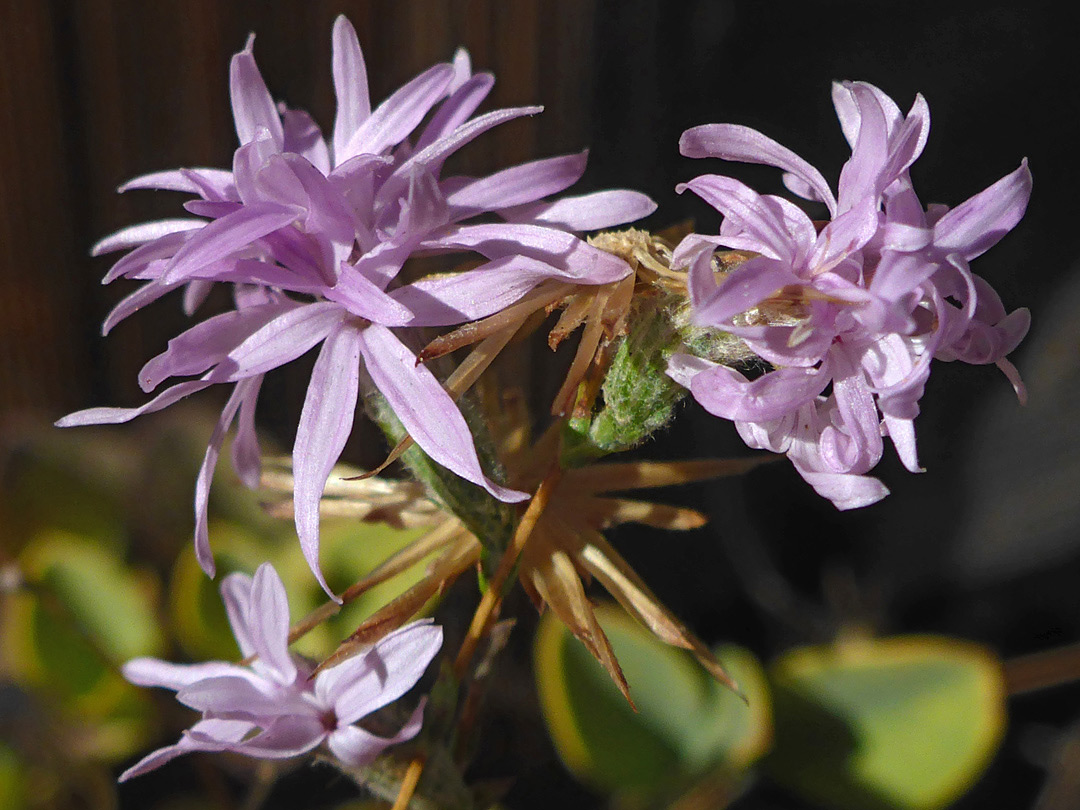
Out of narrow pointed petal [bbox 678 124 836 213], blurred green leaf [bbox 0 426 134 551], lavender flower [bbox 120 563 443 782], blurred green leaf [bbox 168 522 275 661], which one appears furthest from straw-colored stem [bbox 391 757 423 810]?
blurred green leaf [bbox 0 426 134 551]

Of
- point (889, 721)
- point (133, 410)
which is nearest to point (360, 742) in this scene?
point (133, 410)

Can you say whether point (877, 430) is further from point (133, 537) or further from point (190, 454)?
point (133, 537)

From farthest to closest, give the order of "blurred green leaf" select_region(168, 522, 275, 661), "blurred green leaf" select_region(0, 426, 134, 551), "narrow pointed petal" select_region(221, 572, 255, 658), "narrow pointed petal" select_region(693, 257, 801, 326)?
"blurred green leaf" select_region(0, 426, 134, 551)
"blurred green leaf" select_region(168, 522, 275, 661)
"narrow pointed petal" select_region(221, 572, 255, 658)
"narrow pointed petal" select_region(693, 257, 801, 326)

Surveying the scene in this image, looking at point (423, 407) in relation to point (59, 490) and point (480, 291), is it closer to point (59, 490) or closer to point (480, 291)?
point (480, 291)

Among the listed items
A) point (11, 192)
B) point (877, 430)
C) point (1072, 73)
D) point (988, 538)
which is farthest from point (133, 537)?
Result: point (1072, 73)

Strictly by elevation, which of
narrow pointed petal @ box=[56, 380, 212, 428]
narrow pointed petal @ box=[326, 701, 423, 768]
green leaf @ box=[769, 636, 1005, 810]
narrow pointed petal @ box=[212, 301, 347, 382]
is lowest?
green leaf @ box=[769, 636, 1005, 810]

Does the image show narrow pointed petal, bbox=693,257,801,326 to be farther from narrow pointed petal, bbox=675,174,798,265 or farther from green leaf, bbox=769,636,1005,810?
green leaf, bbox=769,636,1005,810
